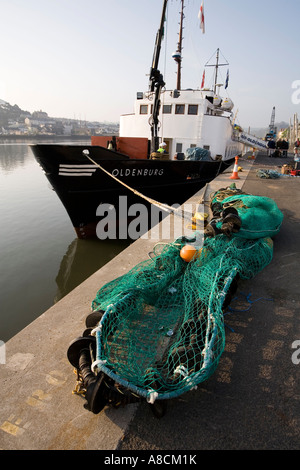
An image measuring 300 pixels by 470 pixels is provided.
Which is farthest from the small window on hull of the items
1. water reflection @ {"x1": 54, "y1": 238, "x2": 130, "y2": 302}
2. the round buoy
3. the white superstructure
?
the round buoy

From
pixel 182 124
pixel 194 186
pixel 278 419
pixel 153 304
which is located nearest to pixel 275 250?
pixel 153 304

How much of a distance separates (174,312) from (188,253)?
36.9 inches

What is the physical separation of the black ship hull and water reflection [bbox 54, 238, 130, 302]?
0.49 metres

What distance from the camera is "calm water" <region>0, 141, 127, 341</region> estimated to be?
19.9 ft

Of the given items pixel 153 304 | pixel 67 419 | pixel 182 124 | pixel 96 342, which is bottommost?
pixel 67 419

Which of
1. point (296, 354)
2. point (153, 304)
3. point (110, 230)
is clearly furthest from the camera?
point (110, 230)

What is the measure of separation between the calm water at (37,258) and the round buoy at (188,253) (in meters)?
3.92

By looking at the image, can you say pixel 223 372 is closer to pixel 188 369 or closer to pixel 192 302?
pixel 188 369

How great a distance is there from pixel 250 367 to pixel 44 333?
6.57ft

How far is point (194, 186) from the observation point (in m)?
11.8

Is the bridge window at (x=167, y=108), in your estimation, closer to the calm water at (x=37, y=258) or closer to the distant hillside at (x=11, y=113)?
the calm water at (x=37, y=258)

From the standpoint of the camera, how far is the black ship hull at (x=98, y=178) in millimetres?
8289

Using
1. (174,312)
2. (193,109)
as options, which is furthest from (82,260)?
(193,109)

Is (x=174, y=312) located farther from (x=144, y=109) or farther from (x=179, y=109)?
(x=144, y=109)
